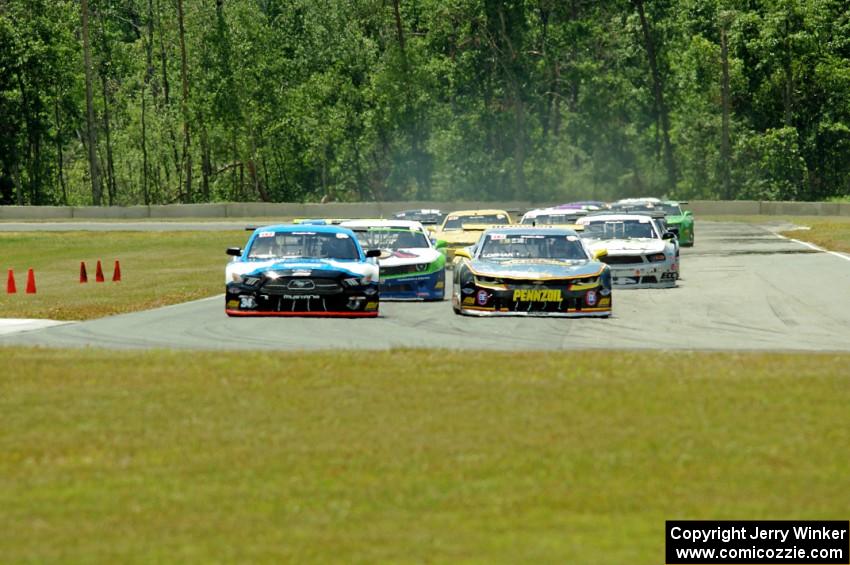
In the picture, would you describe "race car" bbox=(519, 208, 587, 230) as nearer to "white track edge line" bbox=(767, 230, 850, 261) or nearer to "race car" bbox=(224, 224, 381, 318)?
Result: "white track edge line" bbox=(767, 230, 850, 261)

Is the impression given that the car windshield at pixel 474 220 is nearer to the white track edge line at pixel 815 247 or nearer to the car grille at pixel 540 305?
the white track edge line at pixel 815 247

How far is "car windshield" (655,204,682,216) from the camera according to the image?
48.4 meters

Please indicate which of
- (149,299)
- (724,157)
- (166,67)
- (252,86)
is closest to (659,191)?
(724,157)

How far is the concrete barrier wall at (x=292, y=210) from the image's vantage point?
82.1m

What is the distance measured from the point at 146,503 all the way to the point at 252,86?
9478 cm

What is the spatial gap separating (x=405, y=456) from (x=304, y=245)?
13527mm

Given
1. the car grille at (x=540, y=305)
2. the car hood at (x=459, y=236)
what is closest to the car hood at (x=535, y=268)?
the car grille at (x=540, y=305)

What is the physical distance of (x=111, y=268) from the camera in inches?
1705

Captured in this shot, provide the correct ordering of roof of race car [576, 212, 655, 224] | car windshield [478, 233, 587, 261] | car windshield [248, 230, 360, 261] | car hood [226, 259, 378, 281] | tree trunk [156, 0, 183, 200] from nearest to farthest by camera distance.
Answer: car hood [226, 259, 378, 281]
car windshield [248, 230, 360, 261]
car windshield [478, 233, 587, 261]
roof of race car [576, 212, 655, 224]
tree trunk [156, 0, 183, 200]

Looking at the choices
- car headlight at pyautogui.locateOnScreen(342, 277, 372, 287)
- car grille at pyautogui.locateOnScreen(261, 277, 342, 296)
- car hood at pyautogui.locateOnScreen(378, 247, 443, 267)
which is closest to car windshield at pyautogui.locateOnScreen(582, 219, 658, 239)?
car hood at pyautogui.locateOnScreen(378, 247, 443, 267)

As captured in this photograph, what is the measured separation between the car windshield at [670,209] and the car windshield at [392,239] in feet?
70.3

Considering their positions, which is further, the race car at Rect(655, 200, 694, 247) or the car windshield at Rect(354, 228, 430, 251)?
the race car at Rect(655, 200, 694, 247)

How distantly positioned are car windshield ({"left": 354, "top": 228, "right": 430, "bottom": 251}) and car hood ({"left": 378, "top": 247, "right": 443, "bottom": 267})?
318 millimetres

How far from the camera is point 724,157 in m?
93.3
